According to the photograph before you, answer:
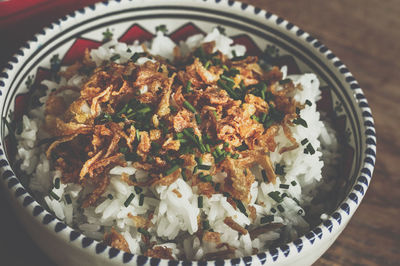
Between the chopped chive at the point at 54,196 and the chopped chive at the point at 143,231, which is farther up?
the chopped chive at the point at 54,196

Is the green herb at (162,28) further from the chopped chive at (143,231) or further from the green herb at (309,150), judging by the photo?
the chopped chive at (143,231)

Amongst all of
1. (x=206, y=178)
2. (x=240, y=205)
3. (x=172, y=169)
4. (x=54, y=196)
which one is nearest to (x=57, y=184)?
(x=54, y=196)

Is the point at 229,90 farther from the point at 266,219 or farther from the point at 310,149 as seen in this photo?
the point at 266,219

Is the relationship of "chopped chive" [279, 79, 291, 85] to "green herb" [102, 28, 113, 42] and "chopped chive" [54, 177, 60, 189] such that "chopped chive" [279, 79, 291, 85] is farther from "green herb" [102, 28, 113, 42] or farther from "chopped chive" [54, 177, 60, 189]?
"chopped chive" [54, 177, 60, 189]

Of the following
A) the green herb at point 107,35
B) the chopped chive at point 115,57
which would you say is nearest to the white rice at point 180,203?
the chopped chive at point 115,57

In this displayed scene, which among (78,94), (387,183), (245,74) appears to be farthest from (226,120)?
(387,183)

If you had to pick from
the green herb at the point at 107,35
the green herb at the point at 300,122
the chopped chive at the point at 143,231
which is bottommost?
the chopped chive at the point at 143,231

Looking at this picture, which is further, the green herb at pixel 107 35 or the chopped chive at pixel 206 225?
the green herb at pixel 107 35
